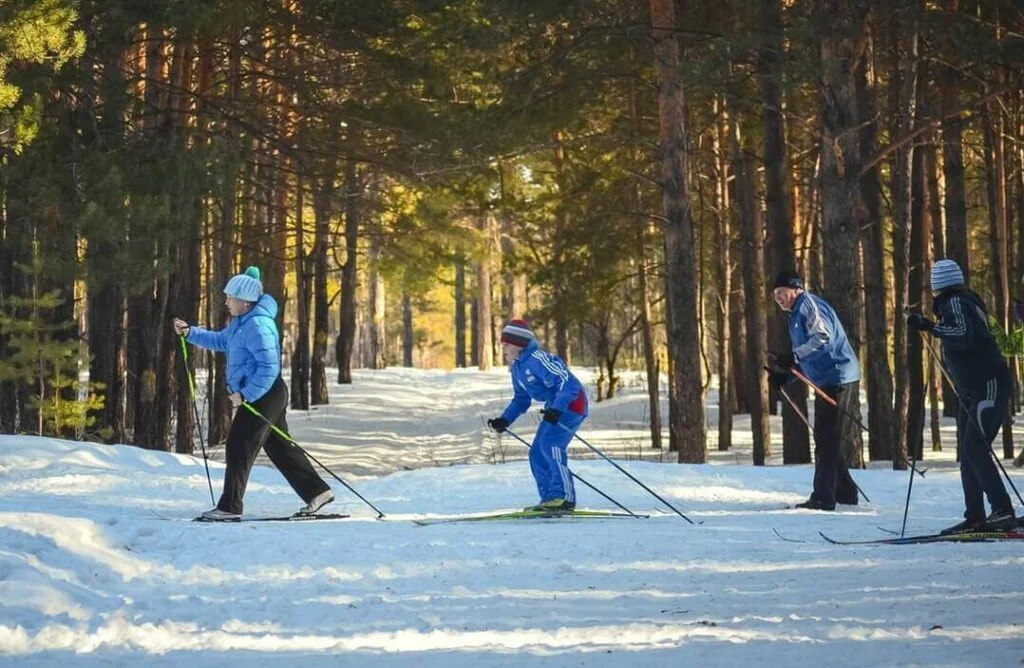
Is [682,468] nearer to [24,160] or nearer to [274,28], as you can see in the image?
[24,160]

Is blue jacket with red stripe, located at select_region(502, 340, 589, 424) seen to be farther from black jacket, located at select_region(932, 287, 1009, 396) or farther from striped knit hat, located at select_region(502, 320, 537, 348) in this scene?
black jacket, located at select_region(932, 287, 1009, 396)

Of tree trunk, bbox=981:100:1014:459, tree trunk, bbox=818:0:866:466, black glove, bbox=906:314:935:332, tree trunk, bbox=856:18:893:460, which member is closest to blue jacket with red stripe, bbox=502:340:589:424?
black glove, bbox=906:314:935:332

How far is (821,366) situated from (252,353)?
16.1 feet

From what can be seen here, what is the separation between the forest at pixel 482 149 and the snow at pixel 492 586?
123 inches

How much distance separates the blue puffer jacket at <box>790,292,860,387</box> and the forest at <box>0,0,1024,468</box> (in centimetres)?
82

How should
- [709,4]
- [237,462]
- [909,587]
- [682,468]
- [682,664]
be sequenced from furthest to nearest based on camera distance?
[709,4] → [682,468] → [237,462] → [909,587] → [682,664]

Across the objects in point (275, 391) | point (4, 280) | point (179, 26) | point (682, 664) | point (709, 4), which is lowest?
point (682, 664)

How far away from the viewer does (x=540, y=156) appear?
32125 mm

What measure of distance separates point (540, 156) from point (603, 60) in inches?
405

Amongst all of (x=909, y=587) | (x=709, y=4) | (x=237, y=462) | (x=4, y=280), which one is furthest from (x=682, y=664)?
(x=4, y=280)

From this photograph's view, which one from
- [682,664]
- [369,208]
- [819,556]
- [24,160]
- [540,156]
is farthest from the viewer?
[540,156]

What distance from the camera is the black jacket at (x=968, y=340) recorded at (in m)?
9.28

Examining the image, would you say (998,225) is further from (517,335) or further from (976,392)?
(517,335)

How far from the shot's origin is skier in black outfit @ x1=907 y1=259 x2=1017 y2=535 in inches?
361
